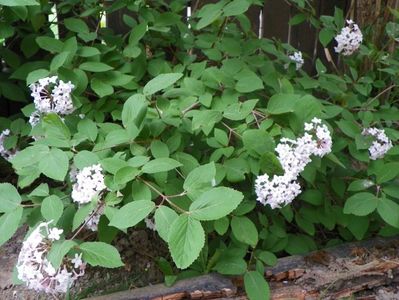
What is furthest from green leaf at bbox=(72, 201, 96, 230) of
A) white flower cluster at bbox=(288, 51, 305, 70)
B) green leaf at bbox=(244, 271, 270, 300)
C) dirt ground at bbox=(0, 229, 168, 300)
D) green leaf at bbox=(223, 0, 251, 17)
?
white flower cluster at bbox=(288, 51, 305, 70)

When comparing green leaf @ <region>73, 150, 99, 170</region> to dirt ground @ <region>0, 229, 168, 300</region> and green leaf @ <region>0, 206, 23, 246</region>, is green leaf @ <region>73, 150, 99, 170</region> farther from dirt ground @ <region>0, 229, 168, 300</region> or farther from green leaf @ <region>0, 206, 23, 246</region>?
dirt ground @ <region>0, 229, 168, 300</region>

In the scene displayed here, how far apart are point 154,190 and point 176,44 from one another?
98 centimetres

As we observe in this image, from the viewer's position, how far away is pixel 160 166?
4.93 feet

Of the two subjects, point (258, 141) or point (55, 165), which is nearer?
point (55, 165)

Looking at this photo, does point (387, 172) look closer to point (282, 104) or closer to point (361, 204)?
point (361, 204)

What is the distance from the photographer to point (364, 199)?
1.90m

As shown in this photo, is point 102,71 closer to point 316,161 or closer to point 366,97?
point 316,161

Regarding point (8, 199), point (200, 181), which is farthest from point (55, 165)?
point (200, 181)

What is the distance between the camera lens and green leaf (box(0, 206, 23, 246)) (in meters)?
1.48

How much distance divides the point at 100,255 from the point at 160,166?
0.30m

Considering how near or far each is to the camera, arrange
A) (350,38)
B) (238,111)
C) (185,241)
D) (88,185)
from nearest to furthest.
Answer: (185,241) → (88,185) → (238,111) → (350,38)

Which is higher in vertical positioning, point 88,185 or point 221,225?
point 88,185

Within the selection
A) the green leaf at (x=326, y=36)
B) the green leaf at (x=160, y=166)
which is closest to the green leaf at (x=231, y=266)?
the green leaf at (x=160, y=166)

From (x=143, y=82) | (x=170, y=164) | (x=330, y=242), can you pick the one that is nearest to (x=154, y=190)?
(x=170, y=164)
